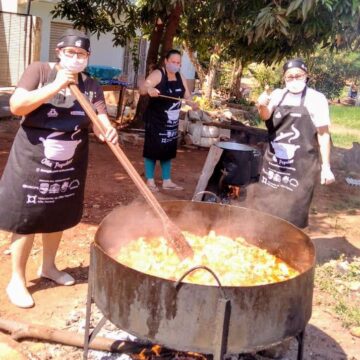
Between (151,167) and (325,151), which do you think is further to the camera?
(151,167)

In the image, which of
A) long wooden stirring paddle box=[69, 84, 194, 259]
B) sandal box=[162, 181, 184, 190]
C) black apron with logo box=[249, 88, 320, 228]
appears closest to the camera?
long wooden stirring paddle box=[69, 84, 194, 259]

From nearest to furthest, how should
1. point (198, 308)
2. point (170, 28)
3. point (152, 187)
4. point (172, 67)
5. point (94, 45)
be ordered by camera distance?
point (198, 308) < point (172, 67) < point (152, 187) < point (170, 28) < point (94, 45)

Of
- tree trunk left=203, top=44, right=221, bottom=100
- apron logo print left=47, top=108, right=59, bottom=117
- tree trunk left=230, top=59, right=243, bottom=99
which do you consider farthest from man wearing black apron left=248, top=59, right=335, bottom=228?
tree trunk left=230, top=59, right=243, bottom=99

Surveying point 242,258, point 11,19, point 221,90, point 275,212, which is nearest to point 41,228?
point 242,258

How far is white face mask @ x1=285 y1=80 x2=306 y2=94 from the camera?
3.82m

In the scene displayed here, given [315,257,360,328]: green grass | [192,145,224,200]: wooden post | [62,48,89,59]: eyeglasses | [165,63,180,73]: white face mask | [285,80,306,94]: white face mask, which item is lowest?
[315,257,360,328]: green grass

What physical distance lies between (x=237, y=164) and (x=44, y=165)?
108 inches

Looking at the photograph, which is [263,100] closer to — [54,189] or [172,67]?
[54,189]

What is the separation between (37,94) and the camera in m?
2.94

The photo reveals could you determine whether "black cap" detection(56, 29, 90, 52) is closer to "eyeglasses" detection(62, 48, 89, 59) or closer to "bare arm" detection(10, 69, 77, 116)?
"eyeglasses" detection(62, 48, 89, 59)

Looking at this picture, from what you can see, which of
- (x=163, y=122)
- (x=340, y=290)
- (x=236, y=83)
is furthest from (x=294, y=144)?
(x=236, y=83)

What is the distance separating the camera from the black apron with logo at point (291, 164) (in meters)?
3.89

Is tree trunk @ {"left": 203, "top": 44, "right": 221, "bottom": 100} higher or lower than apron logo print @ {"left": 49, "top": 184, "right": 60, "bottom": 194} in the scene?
lower

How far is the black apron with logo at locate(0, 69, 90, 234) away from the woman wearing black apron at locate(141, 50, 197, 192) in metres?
2.61
